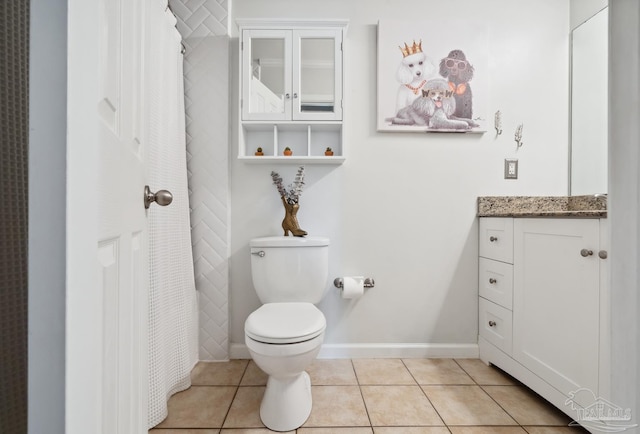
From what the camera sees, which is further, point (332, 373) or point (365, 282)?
point (365, 282)

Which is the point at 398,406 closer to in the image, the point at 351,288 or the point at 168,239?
the point at 351,288

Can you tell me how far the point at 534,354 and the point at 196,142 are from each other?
210cm

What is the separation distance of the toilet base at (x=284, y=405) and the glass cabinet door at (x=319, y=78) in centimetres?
134

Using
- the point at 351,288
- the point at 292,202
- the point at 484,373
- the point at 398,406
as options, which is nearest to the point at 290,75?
the point at 292,202

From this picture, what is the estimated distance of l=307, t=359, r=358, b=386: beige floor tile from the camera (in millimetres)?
1573

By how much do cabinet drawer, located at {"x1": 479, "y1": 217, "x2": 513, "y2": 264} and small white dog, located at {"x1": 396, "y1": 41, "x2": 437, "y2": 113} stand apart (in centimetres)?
89

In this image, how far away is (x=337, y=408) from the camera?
53.5 inches

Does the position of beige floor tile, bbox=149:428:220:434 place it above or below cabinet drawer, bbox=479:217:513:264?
below

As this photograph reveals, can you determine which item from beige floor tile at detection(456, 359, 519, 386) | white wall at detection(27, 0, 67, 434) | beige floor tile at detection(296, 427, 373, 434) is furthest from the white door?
beige floor tile at detection(456, 359, 519, 386)

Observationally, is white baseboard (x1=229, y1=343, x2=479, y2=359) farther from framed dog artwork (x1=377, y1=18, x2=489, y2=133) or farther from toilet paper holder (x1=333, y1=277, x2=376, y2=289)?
framed dog artwork (x1=377, y1=18, x2=489, y2=133)

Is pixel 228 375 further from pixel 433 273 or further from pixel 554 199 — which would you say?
pixel 554 199

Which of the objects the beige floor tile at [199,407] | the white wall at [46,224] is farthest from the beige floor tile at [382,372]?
the white wall at [46,224]

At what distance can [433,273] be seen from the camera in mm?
1896

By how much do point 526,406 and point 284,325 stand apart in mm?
1187
